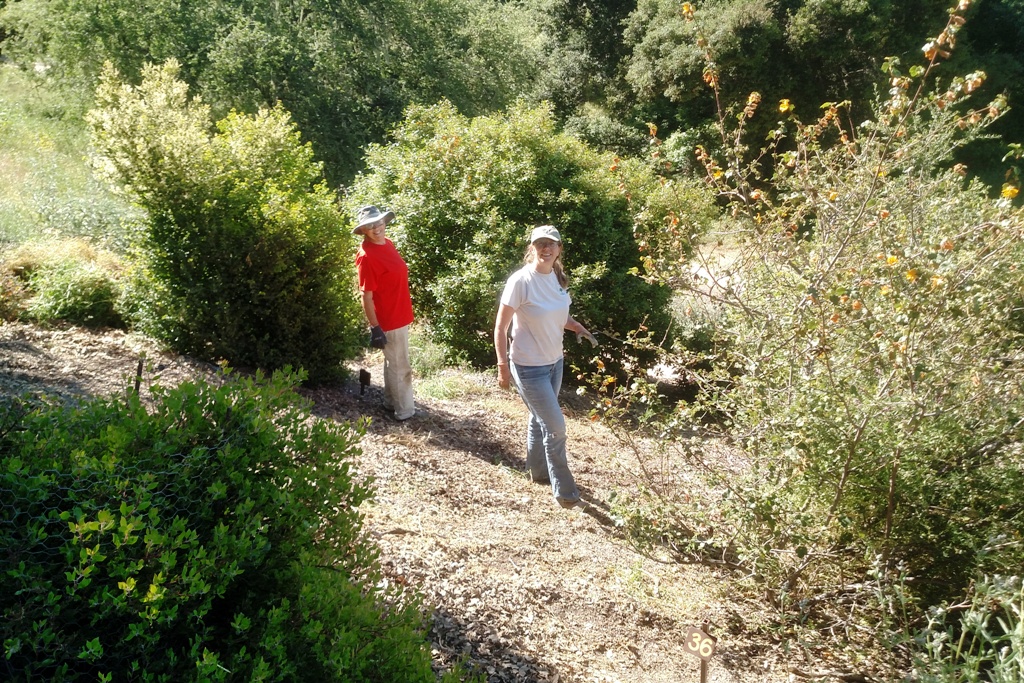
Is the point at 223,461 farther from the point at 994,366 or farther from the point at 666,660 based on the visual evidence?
the point at 994,366

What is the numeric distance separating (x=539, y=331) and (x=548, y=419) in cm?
61

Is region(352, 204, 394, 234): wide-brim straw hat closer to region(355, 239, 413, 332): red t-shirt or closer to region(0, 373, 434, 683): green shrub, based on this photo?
region(355, 239, 413, 332): red t-shirt

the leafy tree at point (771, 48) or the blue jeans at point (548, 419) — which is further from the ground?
the leafy tree at point (771, 48)

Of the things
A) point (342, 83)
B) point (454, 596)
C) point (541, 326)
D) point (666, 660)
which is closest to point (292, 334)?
point (541, 326)

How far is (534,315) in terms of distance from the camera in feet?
19.1

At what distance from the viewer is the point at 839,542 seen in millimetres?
4824

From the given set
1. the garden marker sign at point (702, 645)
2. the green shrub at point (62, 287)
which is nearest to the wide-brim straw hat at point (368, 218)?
the green shrub at point (62, 287)

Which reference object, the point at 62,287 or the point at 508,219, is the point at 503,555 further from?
the point at 508,219

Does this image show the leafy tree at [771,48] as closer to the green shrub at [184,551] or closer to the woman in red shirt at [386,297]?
the woman in red shirt at [386,297]

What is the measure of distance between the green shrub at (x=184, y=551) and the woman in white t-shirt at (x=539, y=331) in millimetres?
2871

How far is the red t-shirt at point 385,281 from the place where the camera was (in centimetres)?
681

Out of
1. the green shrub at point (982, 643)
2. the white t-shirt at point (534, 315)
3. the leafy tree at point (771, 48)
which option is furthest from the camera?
the leafy tree at point (771, 48)

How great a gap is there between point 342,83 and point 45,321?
1208cm

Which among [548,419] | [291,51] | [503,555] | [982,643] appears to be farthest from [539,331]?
[291,51]
